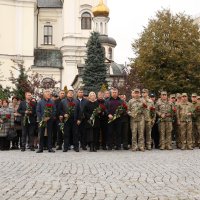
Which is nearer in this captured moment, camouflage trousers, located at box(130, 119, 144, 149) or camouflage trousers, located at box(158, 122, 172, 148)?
→ camouflage trousers, located at box(130, 119, 144, 149)

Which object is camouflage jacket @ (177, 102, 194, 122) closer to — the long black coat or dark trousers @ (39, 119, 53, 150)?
the long black coat

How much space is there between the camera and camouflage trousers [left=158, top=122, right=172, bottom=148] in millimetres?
16953

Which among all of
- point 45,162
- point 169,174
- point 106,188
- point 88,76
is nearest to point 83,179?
point 106,188

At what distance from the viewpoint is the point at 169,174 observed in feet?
31.6

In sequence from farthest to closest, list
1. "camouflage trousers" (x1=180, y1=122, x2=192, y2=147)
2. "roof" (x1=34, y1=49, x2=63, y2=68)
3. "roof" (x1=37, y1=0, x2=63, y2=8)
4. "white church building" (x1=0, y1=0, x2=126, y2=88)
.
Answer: "roof" (x1=37, y1=0, x2=63, y2=8) < "roof" (x1=34, y1=49, x2=63, y2=68) < "white church building" (x1=0, y1=0, x2=126, y2=88) < "camouflage trousers" (x1=180, y1=122, x2=192, y2=147)

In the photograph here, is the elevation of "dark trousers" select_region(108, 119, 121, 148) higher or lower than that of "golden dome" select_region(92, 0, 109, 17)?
lower

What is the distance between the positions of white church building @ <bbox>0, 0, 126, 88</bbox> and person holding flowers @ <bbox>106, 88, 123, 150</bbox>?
115 feet

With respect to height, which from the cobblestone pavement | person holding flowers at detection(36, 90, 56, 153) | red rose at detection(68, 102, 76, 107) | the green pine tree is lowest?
the cobblestone pavement

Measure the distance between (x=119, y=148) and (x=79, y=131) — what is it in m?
1.39

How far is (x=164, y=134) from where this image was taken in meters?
17.1

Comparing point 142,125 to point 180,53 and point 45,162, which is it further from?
point 180,53

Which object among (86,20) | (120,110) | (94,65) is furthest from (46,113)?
(86,20)

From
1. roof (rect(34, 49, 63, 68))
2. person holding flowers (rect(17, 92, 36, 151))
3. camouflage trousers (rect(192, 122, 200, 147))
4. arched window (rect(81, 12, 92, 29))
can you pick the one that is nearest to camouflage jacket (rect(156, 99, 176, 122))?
camouflage trousers (rect(192, 122, 200, 147))

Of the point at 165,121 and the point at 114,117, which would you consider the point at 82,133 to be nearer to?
the point at 114,117
